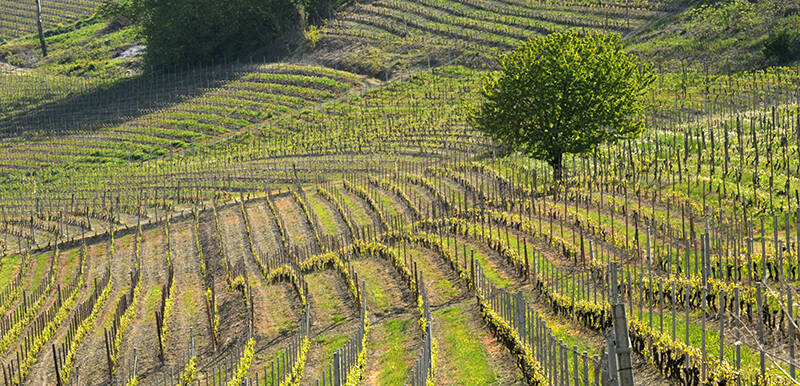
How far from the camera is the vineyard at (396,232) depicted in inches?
837

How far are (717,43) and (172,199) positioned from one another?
1489 inches

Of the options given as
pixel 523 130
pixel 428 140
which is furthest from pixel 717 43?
pixel 523 130

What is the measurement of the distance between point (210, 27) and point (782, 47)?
5263 centimetres

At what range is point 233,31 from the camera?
9238cm

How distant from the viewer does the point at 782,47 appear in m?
59.3

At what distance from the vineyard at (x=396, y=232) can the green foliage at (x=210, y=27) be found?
826 cm

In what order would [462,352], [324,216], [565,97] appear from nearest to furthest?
[462,352], [565,97], [324,216]

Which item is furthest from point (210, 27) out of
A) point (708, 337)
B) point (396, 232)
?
point (708, 337)

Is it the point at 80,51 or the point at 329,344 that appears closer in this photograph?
the point at 329,344

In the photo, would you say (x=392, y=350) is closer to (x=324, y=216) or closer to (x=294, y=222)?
(x=294, y=222)

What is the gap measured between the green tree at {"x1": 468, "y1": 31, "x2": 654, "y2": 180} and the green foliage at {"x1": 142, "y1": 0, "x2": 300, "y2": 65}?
51.3 meters

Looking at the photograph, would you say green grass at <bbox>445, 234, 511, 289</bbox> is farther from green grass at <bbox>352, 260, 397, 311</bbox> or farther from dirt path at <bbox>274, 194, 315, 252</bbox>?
dirt path at <bbox>274, 194, 315, 252</bbox>

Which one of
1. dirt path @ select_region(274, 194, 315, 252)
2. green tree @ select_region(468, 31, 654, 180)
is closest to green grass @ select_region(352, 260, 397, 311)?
dirt path @ select_region(274, 194, 315, 252)

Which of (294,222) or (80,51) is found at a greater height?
(80,51)
